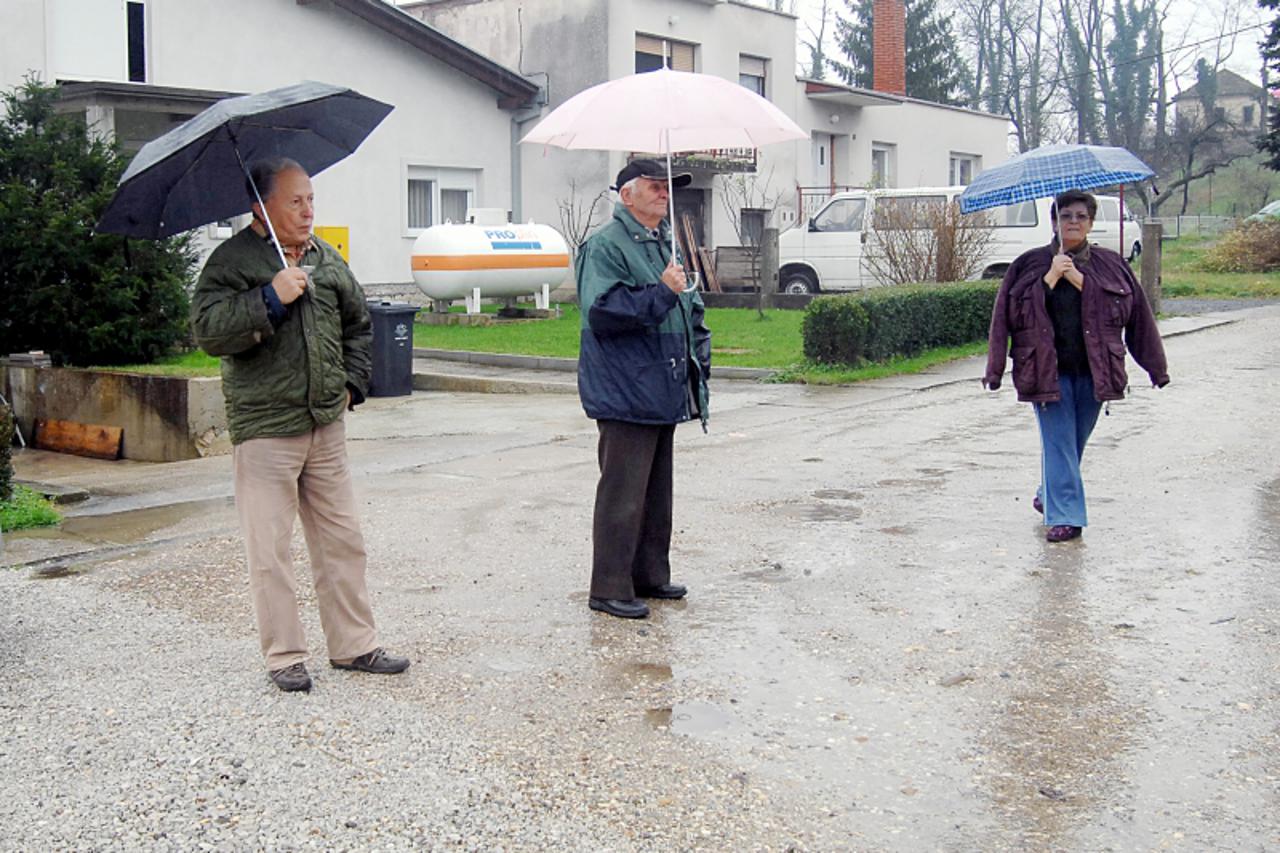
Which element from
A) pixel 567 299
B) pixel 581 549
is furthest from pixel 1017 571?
pixel 567 299

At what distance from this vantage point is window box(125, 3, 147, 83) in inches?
834

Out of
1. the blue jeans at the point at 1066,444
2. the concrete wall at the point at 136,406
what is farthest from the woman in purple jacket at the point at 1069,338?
the concrete wall at the point at 136,406

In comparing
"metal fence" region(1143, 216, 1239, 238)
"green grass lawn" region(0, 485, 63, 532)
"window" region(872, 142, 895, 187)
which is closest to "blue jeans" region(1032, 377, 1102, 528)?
"green grass lawn" region(0, 485, 63, 532)

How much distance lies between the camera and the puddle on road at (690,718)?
4.77 m

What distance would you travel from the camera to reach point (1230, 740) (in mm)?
4633

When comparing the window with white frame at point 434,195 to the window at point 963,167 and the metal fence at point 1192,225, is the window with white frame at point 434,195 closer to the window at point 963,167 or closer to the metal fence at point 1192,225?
the window at point 963,167

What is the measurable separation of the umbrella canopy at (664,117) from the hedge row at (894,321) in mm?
8790

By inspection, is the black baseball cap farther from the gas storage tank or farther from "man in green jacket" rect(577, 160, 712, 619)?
the gas storage tank

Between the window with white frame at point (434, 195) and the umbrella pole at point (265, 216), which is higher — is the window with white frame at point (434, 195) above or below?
above

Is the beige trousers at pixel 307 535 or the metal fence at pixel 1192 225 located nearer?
the beige trousers at pixel 307 535

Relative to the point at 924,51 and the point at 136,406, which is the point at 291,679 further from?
the point at 924,51

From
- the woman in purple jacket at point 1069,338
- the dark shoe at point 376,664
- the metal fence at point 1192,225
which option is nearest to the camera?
the dark shoe at point 376,664

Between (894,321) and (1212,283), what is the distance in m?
14.9

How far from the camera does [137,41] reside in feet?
69.7
